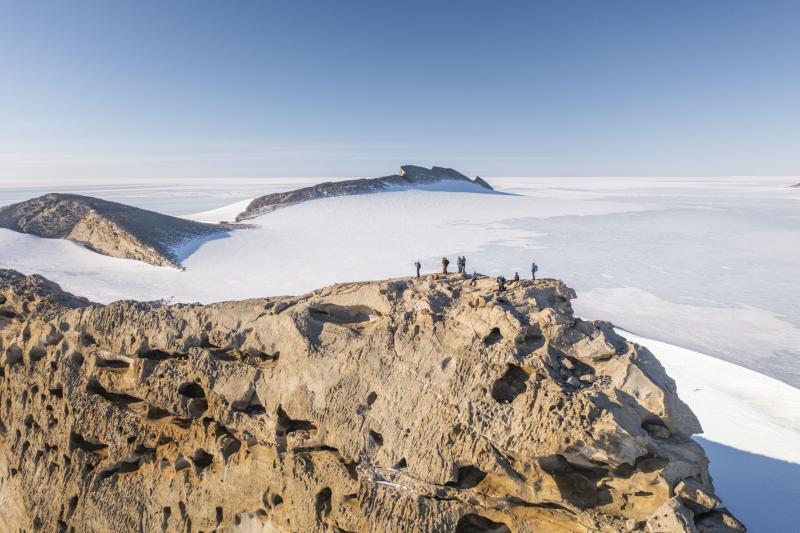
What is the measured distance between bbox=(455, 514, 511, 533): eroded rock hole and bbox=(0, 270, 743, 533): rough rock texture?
2cm

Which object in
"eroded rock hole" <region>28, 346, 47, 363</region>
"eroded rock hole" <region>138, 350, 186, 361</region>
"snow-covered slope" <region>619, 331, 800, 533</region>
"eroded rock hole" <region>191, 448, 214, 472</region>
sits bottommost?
"snow-covered slope" <region>619, 331, 800, 533</region>

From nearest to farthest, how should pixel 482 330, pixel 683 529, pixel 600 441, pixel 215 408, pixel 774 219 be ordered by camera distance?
pixel 683 529, pixel 600 441, pixel 482 330, pixel 215 408, pixel 774 219

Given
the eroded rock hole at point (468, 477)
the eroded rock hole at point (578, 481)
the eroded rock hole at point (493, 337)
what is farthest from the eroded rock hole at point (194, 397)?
the eroded rock hole at point (578, 481)

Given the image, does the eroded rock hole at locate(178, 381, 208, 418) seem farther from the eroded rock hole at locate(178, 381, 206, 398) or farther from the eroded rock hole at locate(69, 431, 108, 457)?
the eroded rock hole at locate(69, 431, 108, 457)

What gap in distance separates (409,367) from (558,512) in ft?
5.24

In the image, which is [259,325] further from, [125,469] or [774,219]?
[774,219]

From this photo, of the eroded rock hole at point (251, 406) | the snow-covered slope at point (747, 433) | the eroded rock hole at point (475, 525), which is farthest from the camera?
the snow-covered slope at point (747, 433)

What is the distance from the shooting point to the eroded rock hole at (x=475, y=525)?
3.86 metres

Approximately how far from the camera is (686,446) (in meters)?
3.68

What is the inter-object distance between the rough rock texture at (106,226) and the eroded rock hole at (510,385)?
794 inches

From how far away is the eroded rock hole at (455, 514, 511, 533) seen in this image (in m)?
3.86

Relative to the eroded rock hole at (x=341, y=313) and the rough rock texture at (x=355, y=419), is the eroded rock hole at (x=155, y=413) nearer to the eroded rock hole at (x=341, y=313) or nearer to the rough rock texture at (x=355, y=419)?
the rough rock texture at (x=355, y=419)

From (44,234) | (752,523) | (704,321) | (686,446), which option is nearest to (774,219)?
(704,321)

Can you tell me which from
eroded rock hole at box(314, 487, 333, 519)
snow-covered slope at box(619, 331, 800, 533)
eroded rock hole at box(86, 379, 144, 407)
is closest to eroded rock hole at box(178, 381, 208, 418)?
eroded rock hole at box(86, 379, 144, 407)
